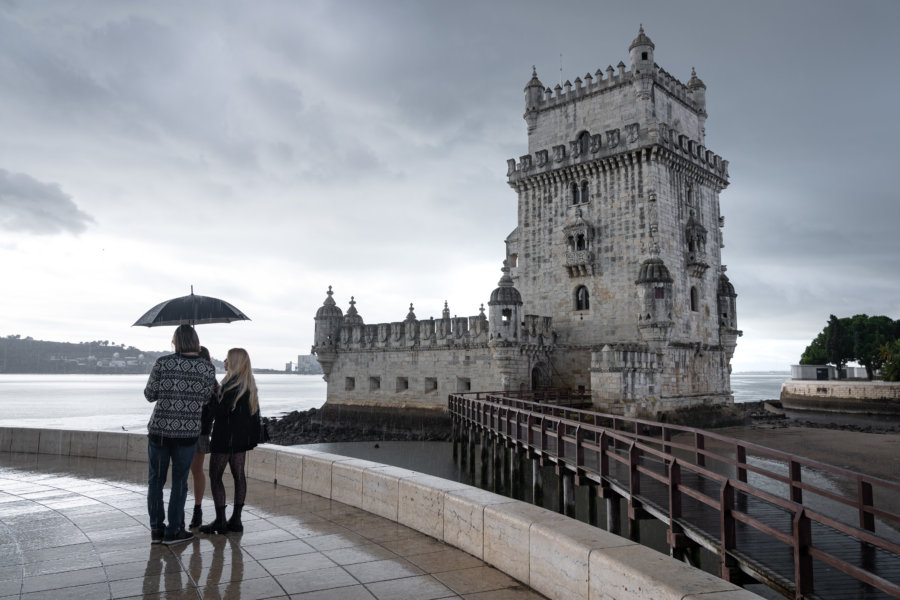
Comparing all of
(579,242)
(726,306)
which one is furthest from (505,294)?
(726,306)

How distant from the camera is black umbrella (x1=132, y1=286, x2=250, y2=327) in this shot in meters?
8.62

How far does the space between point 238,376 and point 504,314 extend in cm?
2153

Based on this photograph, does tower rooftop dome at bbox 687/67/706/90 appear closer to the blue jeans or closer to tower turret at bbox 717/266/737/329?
tower turret at bbox 717/266/737/329

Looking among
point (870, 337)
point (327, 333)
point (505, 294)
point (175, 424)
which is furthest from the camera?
point (870, 337)

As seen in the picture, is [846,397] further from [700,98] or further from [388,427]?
[388,427]

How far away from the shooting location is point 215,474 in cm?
627

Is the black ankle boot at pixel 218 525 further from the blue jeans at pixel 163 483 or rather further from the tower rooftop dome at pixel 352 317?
the tower rooftop dome at pixel 352 317

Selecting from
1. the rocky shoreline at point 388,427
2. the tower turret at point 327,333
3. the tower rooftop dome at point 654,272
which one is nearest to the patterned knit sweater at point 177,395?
the tower rooftop dome at point 654,272

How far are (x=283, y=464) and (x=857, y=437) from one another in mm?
29306

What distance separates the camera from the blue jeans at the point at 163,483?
19.5 feet

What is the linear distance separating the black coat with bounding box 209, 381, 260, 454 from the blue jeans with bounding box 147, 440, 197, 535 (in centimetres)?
27

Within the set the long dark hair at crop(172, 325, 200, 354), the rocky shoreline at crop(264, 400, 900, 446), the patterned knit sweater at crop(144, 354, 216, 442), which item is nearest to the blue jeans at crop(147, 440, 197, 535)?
the patterned knit sweater at crop(144, 354, 216, 442)

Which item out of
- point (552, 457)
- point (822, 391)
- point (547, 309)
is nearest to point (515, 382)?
point (547, 309)

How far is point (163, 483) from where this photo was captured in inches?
233
